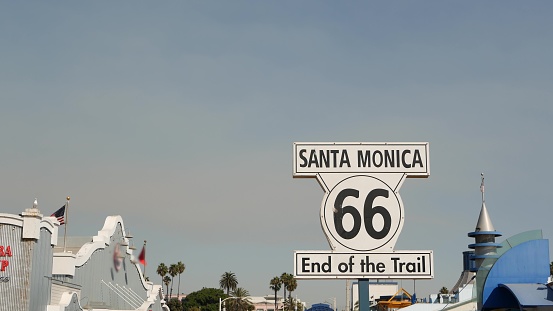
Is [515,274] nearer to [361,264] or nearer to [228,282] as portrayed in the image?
[361,264]

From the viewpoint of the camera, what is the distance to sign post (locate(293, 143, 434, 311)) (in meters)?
11.1

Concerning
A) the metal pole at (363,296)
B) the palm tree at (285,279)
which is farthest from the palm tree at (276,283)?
the metal pole at (363,296)

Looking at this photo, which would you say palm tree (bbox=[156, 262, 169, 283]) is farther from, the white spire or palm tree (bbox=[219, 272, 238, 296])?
the white spire

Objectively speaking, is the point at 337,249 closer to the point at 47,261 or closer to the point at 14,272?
the point at 14,272

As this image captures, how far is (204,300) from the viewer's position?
15662 centimetres

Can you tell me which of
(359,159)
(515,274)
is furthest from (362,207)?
(515,274)

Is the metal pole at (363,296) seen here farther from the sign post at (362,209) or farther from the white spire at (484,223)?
the white spire at (484,223)

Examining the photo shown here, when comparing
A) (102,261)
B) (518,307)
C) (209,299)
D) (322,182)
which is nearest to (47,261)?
(102,261)

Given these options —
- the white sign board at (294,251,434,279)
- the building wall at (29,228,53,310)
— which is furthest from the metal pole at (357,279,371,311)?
the building wall at (29,228,53,310)

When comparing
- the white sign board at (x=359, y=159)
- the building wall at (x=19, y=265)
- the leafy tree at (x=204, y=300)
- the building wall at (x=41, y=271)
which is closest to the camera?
the white sign board at (x=359, y=159)

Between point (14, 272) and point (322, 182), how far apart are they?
26.4 m

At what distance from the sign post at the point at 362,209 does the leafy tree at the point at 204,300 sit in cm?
14595

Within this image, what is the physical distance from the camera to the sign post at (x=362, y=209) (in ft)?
36.3

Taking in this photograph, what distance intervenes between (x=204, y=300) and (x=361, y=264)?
149 meters
